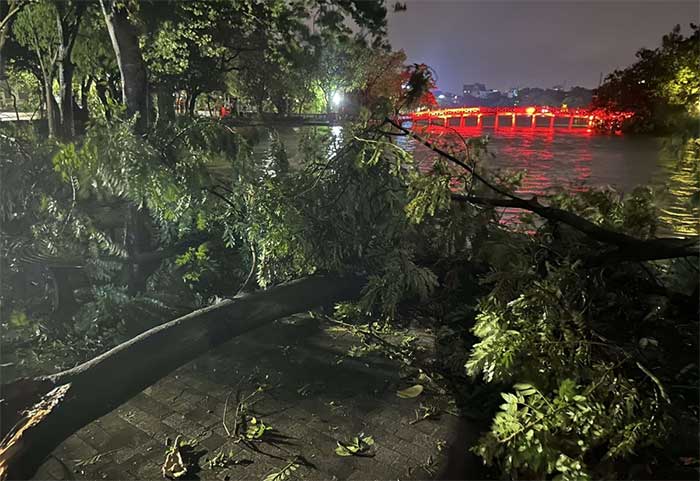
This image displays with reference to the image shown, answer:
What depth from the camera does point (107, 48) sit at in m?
16.5

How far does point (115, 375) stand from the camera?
3.58m

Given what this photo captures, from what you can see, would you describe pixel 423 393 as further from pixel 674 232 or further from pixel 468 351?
pixel 674 232

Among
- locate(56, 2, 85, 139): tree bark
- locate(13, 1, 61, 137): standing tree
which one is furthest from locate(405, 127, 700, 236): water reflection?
locate(13, 1, 61, 137): standing tree

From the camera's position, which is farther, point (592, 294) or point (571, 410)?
point (592, 294)

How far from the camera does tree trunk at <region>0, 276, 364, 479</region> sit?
9.90ft

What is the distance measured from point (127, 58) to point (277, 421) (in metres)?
4.44

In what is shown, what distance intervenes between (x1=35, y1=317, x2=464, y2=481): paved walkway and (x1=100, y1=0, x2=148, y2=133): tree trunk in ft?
9.87

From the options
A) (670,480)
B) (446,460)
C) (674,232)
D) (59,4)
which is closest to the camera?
(670,480)

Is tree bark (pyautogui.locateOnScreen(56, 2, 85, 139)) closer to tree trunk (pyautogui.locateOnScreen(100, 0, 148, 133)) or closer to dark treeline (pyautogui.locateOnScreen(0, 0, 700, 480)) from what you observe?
tree trunk (pyautogui.locateOnScreen(100, 0, 148, 133))

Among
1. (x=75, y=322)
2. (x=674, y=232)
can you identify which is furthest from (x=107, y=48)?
(x=674, y=232)

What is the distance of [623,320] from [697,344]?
1.52ft

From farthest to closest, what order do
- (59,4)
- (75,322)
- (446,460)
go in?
1. (59,4)
2. (75,322)
3. (446,460)

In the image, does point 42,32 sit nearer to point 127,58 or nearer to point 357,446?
point 127,58

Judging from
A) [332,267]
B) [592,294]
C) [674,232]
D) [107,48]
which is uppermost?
[107,48]
